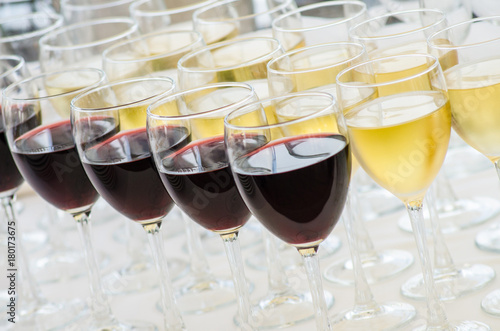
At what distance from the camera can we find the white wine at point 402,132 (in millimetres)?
1023

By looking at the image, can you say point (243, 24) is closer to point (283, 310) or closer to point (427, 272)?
point (283, 310)

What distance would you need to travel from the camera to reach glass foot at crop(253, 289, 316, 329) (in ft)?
4.35

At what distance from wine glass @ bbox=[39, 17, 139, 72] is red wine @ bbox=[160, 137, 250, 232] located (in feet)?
2.07

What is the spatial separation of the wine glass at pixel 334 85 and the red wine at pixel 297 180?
0.53ft

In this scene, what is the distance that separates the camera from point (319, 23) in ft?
4.89

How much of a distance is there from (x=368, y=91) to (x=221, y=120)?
0.19 m

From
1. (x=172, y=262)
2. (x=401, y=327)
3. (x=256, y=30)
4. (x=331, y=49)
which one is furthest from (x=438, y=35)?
(x=172, y=262)

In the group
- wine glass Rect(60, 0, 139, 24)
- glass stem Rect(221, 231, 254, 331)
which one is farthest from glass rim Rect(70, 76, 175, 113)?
wine glass Rect(60, 0, 139, 24)

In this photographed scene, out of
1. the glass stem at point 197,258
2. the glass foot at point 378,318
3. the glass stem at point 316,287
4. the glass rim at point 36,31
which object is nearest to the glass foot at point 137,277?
the glass stem at point 197,258

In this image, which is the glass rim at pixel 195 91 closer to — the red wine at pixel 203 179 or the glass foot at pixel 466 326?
the red wine at pixel 203 179

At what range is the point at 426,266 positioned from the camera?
3.68 feet

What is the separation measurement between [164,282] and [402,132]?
0.50m

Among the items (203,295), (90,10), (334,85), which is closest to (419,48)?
(334,85)

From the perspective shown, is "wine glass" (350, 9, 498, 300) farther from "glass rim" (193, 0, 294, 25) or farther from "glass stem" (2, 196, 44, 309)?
"glass stem" (2, 196, 44, 309)
